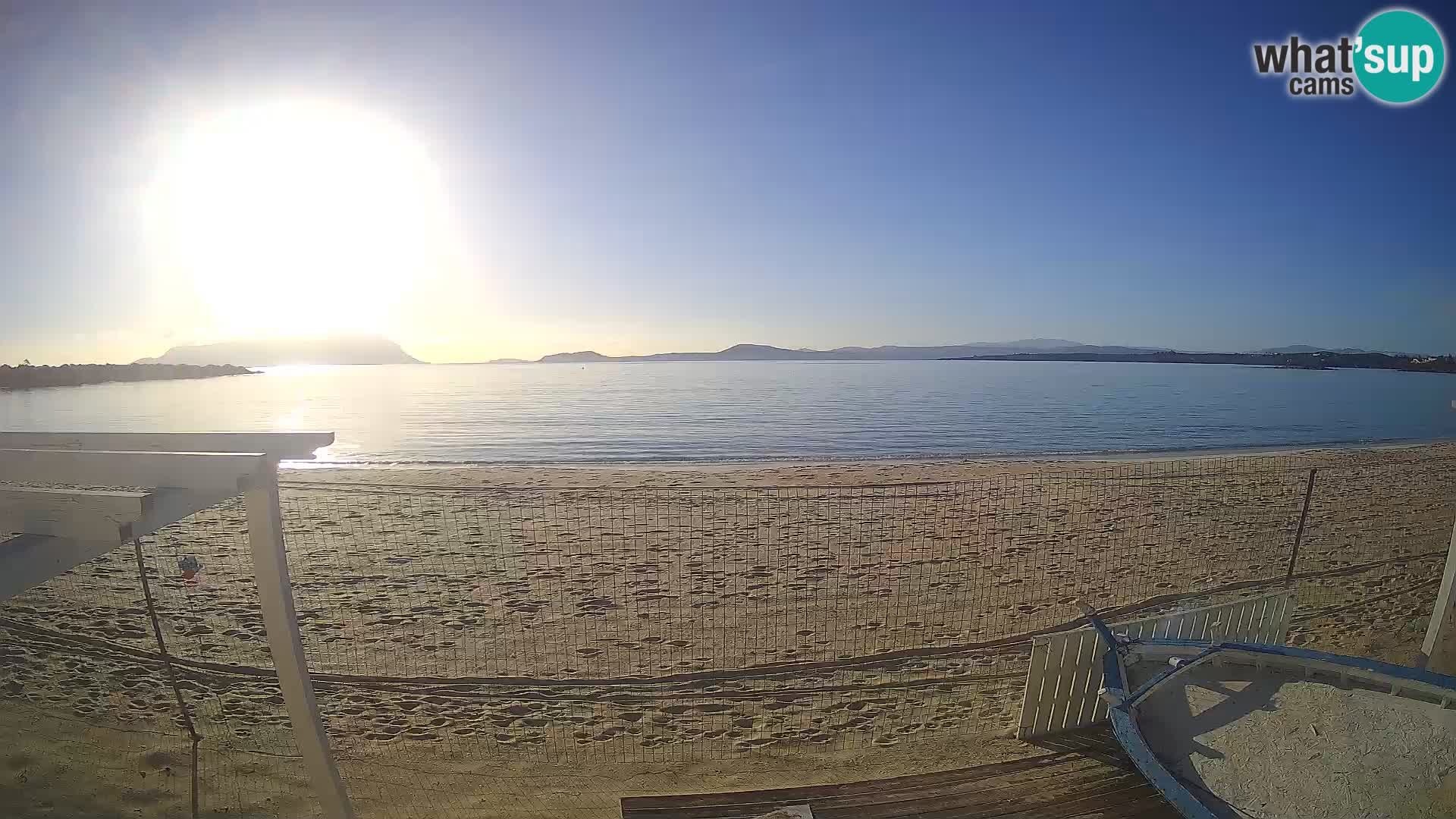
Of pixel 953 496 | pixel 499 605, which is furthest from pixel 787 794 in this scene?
pixel 953 496

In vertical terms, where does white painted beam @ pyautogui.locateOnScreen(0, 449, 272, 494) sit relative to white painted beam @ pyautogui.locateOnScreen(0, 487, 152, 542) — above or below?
above

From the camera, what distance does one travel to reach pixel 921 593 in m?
9.20

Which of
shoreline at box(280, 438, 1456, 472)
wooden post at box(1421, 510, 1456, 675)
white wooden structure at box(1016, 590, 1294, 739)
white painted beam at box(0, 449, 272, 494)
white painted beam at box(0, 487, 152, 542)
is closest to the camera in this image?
white painted beam at box(0, 487, 152, 542)

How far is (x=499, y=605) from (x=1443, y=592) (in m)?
8.92

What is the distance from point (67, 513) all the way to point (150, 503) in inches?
7.5

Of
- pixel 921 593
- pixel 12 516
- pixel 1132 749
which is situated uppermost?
pixel 12 516

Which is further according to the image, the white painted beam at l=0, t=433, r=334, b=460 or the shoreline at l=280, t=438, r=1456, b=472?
the shoreline at l=280, t=438, r=1456, b=472

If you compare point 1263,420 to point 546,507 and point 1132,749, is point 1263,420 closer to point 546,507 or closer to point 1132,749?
point 546,507

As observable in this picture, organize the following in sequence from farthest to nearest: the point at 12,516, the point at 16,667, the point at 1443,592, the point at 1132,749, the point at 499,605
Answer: the point at 499,605 → the point at 16,667 → the point at 1443,592 → the point at 1132,749 → the point at 12,516

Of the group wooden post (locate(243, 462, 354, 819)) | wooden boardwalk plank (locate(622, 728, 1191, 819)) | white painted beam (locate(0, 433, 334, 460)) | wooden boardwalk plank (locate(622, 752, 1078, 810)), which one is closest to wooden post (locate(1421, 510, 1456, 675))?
wooden boardwalk plank (locate(622, 728, 1191, 819))

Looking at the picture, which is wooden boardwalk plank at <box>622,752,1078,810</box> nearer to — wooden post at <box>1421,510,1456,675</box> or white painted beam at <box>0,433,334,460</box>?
white painted beam at <box>0,433,334,460</box>

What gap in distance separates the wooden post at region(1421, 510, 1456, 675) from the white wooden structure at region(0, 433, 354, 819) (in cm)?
695

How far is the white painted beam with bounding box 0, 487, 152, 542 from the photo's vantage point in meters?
2.04

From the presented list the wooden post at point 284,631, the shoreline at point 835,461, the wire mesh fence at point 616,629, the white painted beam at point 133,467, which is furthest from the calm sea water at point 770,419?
the white painted beam at point 133,467
